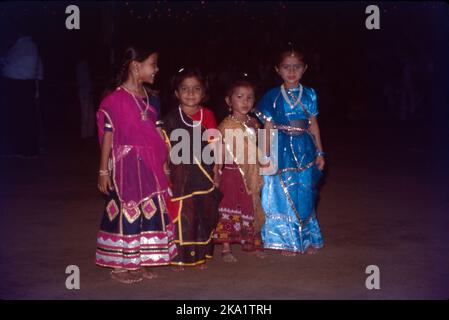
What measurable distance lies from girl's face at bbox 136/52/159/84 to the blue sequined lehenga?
120cm

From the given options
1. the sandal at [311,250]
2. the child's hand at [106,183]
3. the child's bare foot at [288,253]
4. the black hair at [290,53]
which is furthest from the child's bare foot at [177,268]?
the black hair at [290,53]

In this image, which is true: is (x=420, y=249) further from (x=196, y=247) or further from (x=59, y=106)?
(x=59, y=106)

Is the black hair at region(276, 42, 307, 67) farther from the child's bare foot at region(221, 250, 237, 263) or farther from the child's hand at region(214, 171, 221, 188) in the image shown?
the child's bare foot at region(221, 250, 237, 263)

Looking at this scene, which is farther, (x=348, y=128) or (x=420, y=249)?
(x=348, y=128)

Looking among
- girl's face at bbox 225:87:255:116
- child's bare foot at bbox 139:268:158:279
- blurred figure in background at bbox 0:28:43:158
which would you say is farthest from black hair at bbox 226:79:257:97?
blurred figure in background at bbox 0:28:43:158

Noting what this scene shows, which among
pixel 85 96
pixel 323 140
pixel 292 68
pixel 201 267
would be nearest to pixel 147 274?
pixel 201 267

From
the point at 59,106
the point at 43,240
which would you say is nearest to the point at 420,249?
the point at 43,240

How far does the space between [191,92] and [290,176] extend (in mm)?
1165

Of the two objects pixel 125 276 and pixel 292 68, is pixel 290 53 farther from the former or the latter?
pixel 125 276

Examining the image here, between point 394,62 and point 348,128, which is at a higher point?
point 394,62

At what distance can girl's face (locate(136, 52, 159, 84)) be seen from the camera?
582cm

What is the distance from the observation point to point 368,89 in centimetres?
2467

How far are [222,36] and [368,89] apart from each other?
5.24 meters

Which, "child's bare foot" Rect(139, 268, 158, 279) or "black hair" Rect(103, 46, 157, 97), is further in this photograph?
"child's bare foot" Rect(139, 268, 158, 279)
